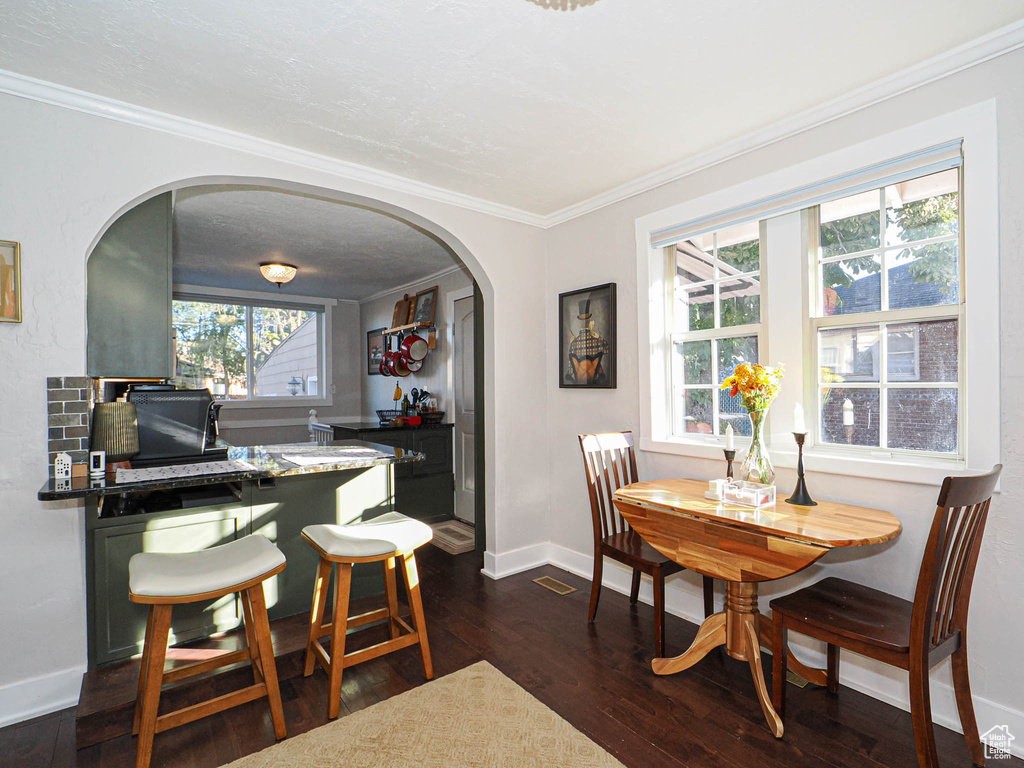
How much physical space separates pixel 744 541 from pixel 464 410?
119 inches

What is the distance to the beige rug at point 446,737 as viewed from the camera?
66.4 inches

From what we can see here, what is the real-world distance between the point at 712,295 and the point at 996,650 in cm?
178

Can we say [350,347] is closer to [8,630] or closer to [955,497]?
[8,630]

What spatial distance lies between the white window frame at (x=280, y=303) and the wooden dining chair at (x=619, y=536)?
4.21 m

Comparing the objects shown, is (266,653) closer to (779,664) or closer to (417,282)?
(779,664)

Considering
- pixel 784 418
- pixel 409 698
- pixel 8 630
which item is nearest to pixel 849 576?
pixel 784 418

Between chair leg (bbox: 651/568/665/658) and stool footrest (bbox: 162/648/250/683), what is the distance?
1.69 meters

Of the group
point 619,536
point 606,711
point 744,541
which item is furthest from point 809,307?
point 606,711

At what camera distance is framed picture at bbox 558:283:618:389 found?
310 cm

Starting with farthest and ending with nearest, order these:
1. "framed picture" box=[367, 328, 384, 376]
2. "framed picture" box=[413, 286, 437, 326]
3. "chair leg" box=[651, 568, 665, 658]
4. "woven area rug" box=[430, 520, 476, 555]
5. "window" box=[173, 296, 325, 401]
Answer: "framed picture" box=[367, 328, 384, 376] < "window" box=[173, 296, 325, 401] < "framed picture" box=[413, 286, 437, 326] < "woven area rug" box=[430, 520, 476, 555] < "chair leg" box=[651, 568, 665, 658]

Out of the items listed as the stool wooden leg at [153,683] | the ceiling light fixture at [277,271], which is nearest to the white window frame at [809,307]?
the stool wooden leg at [153,683]

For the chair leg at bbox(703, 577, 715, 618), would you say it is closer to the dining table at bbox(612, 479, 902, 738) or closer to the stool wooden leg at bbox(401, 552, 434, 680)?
the dining table at bbox(612, 479, 902, 738)

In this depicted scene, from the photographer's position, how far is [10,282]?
74.5 inches

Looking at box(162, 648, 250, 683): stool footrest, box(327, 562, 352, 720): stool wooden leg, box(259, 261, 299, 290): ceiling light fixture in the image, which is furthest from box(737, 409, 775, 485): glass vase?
box(259, 261, 299, 290): ceiling light fixture
